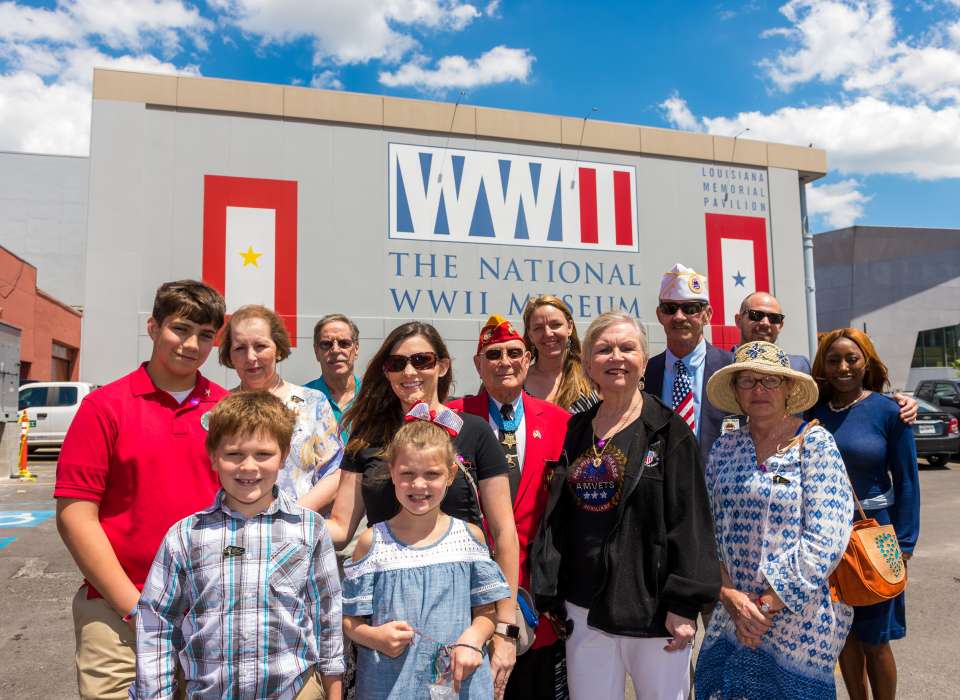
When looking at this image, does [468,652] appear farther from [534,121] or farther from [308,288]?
[534,121]

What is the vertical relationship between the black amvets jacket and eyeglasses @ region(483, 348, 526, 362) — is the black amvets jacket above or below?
below

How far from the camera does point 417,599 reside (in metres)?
2.15

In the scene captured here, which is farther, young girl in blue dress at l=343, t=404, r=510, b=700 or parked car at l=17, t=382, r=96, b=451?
parked car at l=17, t=382, r=96, b=451

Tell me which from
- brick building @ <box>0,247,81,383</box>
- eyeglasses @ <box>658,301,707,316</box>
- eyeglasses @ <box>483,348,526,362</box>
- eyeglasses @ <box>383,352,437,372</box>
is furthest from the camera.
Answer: brick building @ <box>0,247,81,383</box>

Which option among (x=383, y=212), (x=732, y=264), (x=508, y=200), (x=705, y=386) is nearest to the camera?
(x=705, y=386)

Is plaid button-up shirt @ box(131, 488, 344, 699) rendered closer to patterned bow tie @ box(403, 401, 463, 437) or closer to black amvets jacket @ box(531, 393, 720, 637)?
patterned bow tie @ box(403, 401, 463, 437)

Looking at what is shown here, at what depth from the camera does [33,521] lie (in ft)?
27.8

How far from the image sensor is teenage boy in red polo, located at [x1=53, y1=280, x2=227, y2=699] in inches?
83.6

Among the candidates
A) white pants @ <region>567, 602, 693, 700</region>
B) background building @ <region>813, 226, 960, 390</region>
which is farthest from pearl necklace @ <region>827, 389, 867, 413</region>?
background building @ <region>813, 226, 960, 390</region>

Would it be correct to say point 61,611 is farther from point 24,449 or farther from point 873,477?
point 24,449

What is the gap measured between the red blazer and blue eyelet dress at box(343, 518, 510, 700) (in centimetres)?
41

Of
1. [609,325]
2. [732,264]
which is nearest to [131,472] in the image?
[609,325]

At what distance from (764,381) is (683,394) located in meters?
0.78

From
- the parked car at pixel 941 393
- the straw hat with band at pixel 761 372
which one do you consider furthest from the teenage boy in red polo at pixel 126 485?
the parked car at pixel 941 393
